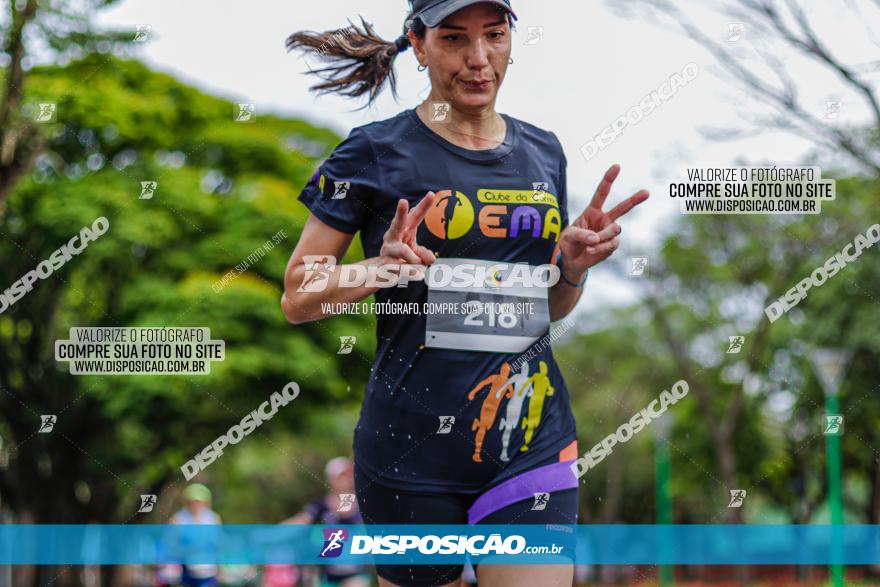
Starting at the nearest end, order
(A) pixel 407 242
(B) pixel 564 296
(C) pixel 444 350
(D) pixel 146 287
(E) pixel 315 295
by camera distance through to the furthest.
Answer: (A) pixel 407 242 → (C) pixel 444 350 → (E) pixel 315 295 → (B) pixel 564 296 → (D) pixel 146 287

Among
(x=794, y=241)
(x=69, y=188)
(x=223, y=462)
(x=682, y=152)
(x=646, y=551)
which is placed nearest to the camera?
(x=646, y=551)

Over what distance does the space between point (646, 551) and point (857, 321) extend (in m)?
14.1

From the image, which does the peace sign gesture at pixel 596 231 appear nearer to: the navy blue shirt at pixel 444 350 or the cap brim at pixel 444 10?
the navy blue shirt at pixel 444 350

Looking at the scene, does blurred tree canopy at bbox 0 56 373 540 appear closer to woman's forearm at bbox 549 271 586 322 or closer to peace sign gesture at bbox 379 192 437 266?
woman's forearm at bbox 549 271 586 322

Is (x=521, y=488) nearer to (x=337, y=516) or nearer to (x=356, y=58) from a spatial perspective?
(x=356, y=58)

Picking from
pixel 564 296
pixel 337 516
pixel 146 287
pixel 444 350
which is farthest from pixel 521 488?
pixel 146 287

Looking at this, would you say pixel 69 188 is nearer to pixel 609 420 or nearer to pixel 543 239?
pixel 543 239

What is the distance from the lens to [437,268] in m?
2.85

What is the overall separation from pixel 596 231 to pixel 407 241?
21.8 inches

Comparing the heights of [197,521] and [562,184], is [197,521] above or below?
below

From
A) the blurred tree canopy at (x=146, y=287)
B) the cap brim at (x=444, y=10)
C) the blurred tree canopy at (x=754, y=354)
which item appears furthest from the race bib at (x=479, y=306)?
the blurred tree canopy at (x=146, y=287)

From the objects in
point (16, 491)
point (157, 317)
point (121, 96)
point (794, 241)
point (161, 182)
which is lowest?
point (16, 491)

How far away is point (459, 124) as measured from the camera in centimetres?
297

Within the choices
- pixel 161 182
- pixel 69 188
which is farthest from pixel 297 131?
pixel 69 188
